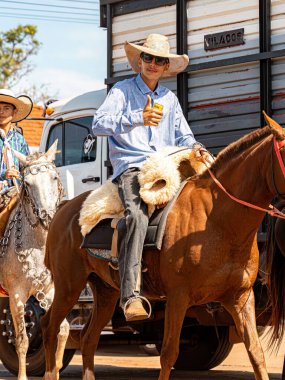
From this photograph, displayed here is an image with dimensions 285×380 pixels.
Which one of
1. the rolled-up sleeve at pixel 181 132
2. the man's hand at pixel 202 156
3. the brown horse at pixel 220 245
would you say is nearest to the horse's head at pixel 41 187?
the rolled-up sleeve at pixel 181 132

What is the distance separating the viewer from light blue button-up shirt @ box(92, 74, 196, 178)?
7.74m

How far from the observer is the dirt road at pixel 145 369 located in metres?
10.5

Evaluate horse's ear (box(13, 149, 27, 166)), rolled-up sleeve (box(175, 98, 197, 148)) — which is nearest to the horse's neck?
rolled-up sleeve (box(175, 98, 197, 148))

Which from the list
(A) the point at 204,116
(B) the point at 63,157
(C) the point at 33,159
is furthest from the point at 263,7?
(B) the point at 63,157

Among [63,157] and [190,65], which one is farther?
[63,157]

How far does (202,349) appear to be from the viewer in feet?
35.3

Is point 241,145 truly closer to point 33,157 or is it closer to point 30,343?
point 33,157

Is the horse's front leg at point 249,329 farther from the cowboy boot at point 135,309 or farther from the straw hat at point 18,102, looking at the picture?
the straw hat at point 18,102

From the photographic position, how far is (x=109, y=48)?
34.8ft

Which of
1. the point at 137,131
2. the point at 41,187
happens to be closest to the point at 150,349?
the point at 41,187

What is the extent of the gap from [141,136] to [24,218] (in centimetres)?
199

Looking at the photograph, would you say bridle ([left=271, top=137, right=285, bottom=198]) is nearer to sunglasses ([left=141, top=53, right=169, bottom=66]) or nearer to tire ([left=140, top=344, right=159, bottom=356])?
sunglasses ([left=141, top=53, right=169, bottom=66])

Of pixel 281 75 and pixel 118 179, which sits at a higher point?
pixel 281 75

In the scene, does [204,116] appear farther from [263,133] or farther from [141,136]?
[263,133]
